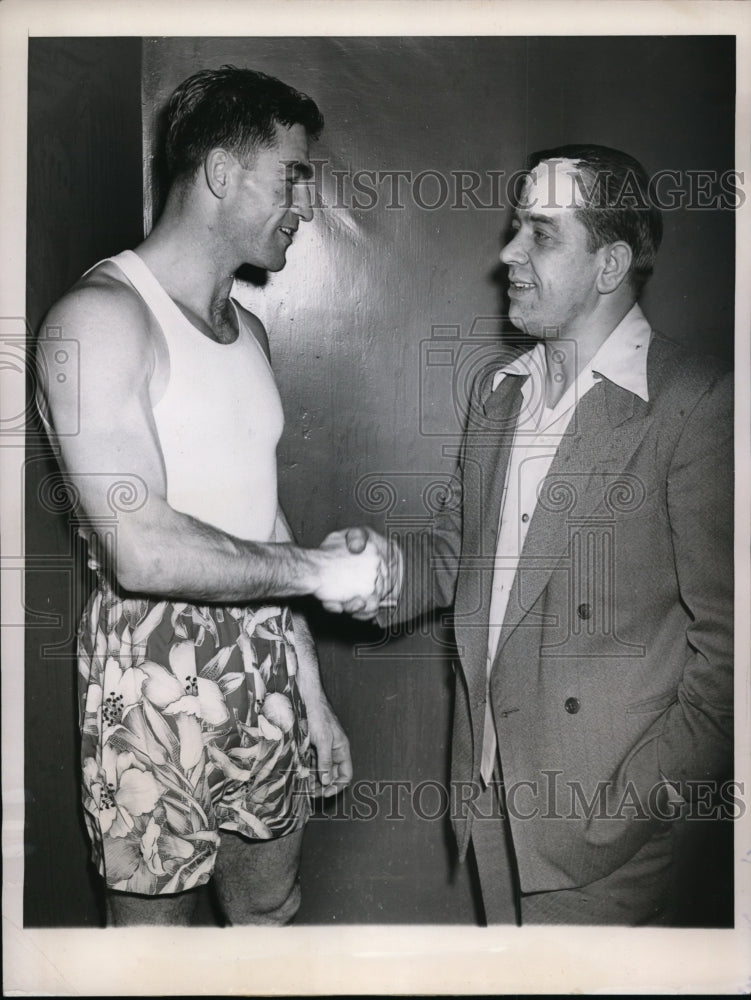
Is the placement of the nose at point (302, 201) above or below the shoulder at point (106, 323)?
above

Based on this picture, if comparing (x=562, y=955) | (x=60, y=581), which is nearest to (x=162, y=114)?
(x=60, y=581)

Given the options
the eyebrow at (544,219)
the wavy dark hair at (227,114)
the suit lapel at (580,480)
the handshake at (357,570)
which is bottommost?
the handshake at (357,570)

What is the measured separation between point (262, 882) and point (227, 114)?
1.25 meters

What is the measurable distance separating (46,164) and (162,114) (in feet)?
0.68

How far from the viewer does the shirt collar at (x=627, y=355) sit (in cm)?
167

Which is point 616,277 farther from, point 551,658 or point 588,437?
point 551,658

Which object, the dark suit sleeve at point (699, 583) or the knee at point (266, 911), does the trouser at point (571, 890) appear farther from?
the knee at point (266, 911)

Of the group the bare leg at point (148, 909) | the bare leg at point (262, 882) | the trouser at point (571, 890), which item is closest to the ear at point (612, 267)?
the trouser at point (571, 890)

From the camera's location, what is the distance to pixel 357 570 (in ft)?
5.57

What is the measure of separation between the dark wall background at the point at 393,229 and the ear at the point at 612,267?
63 millimetres

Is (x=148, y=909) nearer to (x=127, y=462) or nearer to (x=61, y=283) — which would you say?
(x=127, y=462)

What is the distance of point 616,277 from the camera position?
168 centimetres

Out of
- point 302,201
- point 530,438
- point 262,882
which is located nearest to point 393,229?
point 302,201

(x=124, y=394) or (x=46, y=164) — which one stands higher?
(x=46, y=164)
